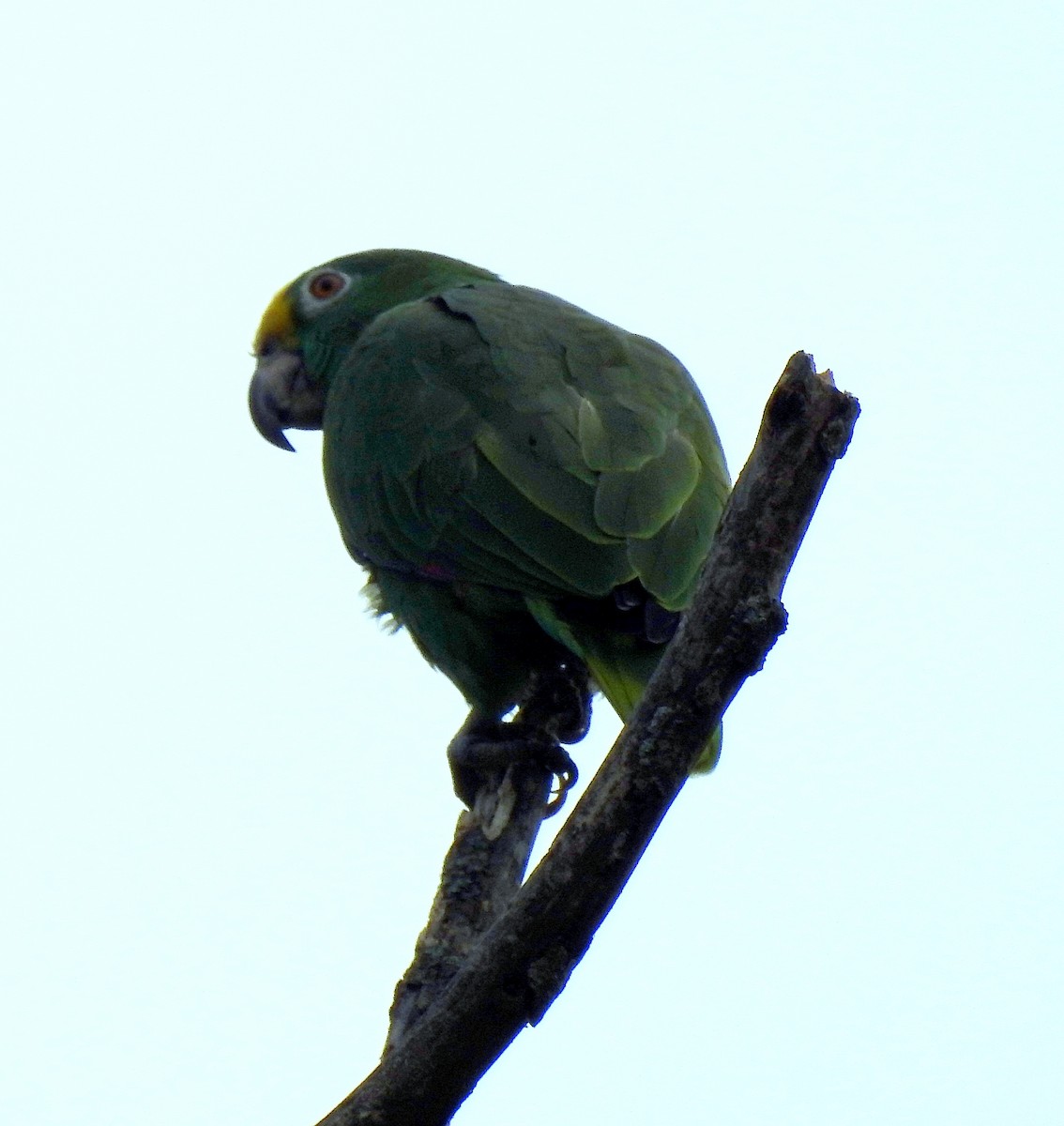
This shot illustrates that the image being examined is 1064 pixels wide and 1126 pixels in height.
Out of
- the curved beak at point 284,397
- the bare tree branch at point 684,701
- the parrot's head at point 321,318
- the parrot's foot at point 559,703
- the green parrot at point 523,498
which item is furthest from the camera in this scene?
the curved beak at point 284,397

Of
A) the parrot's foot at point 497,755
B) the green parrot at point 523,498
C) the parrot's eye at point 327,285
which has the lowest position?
the parrot's foot at point 497,755

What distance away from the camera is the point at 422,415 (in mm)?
4570

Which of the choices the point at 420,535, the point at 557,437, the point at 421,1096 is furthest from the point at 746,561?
the point at 420,535

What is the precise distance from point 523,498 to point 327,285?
7.74ft

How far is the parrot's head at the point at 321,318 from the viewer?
5.91m

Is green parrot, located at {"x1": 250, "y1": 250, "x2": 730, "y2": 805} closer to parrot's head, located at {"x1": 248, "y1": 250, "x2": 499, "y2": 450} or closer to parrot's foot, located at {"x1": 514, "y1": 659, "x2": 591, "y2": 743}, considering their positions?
parrot's foot, located at {"x1": 514, "y1": 659, "x2": 591, "y2": 743}

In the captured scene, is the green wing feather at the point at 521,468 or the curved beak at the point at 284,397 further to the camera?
the curved beak at the point at 284,397

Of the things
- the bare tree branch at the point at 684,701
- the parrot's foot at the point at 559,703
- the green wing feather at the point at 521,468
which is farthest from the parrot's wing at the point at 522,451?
the bare tree branch at the point at 684,701

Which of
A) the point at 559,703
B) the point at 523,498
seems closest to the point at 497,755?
the point at 559,703

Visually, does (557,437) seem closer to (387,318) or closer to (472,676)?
(472,676)

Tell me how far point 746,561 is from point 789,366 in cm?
33

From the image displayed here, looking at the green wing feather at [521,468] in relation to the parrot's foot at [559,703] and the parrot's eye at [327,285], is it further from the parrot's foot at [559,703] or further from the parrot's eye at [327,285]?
the parrot's eye at [327,285]

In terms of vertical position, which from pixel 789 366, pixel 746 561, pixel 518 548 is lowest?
pixel 746 561

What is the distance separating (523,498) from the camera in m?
4.09
